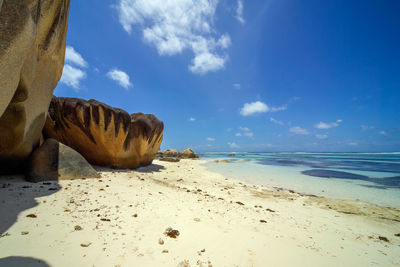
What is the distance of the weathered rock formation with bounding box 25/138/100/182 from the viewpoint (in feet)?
14.0

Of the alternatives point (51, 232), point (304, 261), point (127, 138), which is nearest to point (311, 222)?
point (304, 261)

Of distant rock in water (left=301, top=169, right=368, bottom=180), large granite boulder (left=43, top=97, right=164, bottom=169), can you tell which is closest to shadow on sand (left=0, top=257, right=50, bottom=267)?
large granite boulder (left=43, top=97, right=164, bottom=169)

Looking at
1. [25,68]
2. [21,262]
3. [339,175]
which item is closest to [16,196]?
[21,262]

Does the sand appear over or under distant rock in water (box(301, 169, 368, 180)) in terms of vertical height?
over

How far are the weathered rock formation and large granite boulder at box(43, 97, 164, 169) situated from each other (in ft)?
7.94

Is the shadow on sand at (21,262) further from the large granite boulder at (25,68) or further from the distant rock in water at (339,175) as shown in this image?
the distant rock in water at (339,175)

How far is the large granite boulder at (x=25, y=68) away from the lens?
178 cm

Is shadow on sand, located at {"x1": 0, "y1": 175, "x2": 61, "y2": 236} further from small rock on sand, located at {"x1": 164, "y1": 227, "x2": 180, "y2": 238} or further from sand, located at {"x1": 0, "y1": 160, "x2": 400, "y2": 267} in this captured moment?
small rock on sand, located at {"x1": 164, "y1": 227, "x2": 180, "y2": 238}

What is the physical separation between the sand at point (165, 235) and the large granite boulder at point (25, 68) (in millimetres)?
1241

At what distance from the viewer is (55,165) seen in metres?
4.61

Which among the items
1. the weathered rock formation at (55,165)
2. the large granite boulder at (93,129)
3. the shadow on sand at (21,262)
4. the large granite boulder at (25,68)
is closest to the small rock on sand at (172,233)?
the shadow on sand at (21,262)

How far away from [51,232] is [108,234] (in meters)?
0.71

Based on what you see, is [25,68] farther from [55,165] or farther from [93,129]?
[93,129]

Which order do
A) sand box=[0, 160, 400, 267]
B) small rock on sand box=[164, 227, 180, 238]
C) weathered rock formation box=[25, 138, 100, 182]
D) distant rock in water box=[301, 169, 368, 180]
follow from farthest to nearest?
distant rock in water box=[301, 169, 368, 180] < weathered rock formation box=[25, 138, 100, 182] < small rock on sand box=[164, 227, 180, 238] < sand box=[0, 160, 400, 267]
